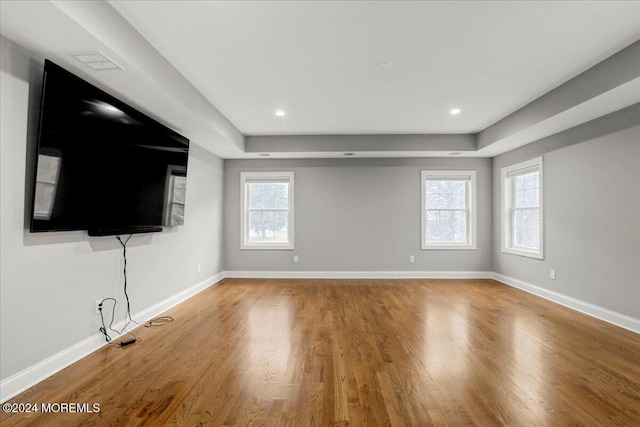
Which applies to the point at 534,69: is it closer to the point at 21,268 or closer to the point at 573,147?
the point at 573,147

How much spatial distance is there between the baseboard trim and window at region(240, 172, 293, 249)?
0.54m

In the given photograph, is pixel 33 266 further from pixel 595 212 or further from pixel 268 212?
pixel 595 212

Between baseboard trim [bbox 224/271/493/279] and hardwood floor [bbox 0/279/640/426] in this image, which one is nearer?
hardwood floor [bbox 0/279/640/426]

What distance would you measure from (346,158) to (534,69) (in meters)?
3.48

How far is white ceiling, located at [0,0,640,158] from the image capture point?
7.22 ft

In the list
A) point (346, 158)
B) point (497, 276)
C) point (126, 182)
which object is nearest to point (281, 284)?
point (346, 158)

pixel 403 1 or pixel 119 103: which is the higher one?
pixel 403 1

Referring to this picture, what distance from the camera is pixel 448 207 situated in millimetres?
6289

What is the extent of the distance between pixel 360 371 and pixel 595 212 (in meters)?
3.60

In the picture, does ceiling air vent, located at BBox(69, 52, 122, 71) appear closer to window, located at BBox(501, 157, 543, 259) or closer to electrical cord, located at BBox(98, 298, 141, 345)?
electrical cord, located at BBox(98, 298, 141, 345)

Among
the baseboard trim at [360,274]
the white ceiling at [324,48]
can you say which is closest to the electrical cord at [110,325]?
the white ceiling at [324,48]

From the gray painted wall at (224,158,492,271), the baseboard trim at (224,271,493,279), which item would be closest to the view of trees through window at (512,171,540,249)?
the gray painted wall at (224,158,492,271)

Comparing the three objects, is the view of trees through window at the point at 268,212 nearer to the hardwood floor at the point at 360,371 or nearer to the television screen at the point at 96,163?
the hardwood floor at the point at 360,371

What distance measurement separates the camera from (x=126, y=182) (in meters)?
3.07
